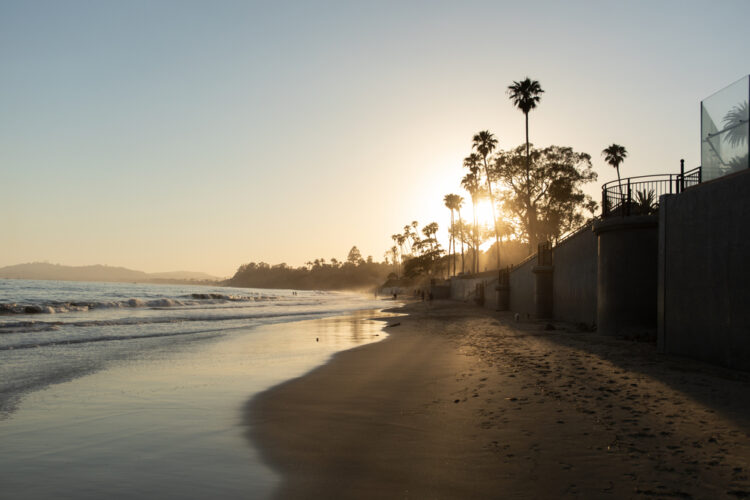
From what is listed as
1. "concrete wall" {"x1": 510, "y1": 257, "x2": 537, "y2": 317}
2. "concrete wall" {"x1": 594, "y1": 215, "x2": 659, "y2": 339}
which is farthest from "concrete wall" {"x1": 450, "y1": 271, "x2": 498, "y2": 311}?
"concrete wall" {"x1": 594, "y1": 215, "x2": 659, "y2": 339}

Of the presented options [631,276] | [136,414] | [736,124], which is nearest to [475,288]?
[631,276]

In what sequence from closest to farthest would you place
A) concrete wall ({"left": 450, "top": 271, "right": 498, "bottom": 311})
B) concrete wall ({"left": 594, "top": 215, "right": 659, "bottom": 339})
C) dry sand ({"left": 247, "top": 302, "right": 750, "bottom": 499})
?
dry sand ({"left": 247, "top": 302, "right": 750, "bottom": 499}), concrete wall ({"left": 594, "top": 215, "right": 659, "bottom": 339}), concrete wall ({"left": 450, "top": 271, "right": 498, "bottom": 311})

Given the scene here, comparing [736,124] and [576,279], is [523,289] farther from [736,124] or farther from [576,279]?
[736,124]

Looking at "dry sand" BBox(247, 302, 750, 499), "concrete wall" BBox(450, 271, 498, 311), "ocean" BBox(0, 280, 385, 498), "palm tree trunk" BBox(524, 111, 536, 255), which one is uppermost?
"palm tree trunk" BBox(524, 111, 536, 255)

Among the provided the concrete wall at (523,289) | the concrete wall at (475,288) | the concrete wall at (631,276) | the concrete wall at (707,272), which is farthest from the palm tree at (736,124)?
the concrete wall at (475,288)

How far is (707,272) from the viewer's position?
1084cm

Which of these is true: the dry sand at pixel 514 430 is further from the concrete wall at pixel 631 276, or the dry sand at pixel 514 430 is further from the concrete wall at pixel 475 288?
the concrete wall at pixel 475 288

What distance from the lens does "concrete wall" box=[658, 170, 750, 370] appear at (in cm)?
977

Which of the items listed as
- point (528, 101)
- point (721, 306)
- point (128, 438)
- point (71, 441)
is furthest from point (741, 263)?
point (528, 101)

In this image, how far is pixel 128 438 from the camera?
249 inches

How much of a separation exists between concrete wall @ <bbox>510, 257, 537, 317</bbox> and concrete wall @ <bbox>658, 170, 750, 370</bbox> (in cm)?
1491

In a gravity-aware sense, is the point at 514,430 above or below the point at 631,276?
below

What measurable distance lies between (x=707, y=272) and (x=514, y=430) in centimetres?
737

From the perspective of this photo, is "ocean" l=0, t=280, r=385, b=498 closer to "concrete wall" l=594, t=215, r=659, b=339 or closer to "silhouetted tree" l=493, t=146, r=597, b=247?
"concrete wall" l=594, t=215, r=659, b=339
